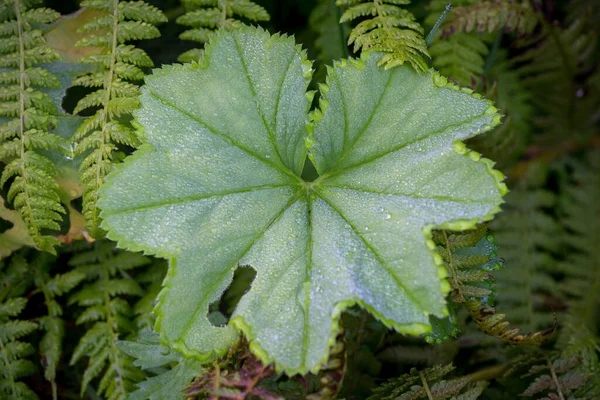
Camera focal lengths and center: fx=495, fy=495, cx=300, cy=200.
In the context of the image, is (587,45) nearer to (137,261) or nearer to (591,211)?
(591,211)

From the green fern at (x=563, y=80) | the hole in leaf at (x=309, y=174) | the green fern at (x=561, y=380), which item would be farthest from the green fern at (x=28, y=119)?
the green fern at (x=563, y=80)

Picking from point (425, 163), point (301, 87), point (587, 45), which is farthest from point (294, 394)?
point (587, 45)

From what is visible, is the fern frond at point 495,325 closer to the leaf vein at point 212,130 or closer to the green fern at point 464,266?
the green fern at point 464,266

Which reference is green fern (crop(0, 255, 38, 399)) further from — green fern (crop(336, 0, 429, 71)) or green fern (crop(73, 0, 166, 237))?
green fern (crop(336, 0, 429, 71))

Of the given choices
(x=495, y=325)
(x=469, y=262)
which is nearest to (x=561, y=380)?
(x=495, y=325)

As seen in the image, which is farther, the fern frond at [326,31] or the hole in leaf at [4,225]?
the fern frond at [326,31]
